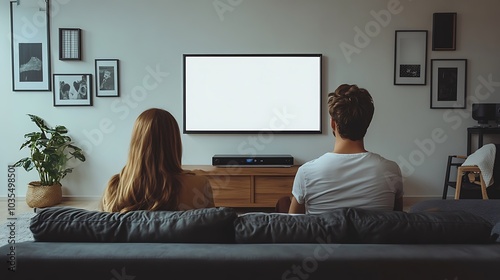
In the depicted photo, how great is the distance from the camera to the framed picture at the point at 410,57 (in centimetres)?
455

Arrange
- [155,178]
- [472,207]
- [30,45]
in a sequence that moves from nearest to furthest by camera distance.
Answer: [155,178], [472,207], [30,45]

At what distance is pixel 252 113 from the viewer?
4.59 m

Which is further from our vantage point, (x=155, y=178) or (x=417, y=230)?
(x=155, y=178)

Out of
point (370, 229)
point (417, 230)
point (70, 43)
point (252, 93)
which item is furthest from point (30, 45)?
point (417, 230)

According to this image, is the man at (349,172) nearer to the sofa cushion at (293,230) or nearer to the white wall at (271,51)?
the sofa cushion at (293,230)

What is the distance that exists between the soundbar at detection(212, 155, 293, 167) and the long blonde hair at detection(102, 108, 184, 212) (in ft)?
8.66

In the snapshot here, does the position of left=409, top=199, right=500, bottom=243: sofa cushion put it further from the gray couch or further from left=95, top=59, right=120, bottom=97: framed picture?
left=95, top=59, right=120, bottom=97: framed picture

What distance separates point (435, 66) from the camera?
180 inches

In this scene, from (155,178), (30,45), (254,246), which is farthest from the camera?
(30,45)

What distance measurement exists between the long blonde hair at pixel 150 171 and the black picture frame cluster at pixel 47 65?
3269 mm

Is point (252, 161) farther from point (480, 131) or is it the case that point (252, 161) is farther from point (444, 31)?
point (444, 31)

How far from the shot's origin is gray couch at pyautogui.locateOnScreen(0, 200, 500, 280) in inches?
41.1

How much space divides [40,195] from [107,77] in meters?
1.56

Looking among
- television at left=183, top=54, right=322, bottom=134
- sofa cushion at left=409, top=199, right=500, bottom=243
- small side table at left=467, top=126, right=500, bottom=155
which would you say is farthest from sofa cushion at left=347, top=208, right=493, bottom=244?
small side table at left=467, top=126, right=500, bottom=155
